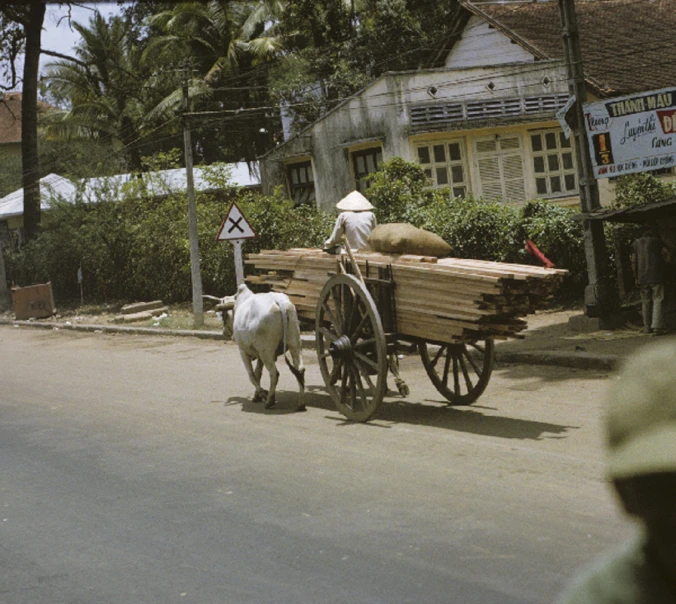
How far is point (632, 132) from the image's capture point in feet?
46.3

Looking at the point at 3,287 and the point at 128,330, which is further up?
the point at 3,287

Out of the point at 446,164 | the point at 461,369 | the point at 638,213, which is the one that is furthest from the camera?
the point at 446,164

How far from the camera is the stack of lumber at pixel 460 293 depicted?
Result: 330 inches

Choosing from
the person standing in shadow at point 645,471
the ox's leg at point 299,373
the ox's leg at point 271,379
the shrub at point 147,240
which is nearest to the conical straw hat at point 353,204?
the ox's leg at point 299,373

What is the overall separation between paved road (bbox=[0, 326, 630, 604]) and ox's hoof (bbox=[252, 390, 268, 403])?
0.54 ft

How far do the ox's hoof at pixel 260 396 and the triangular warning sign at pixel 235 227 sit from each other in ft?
24.4

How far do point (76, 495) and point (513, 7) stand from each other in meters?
28.7

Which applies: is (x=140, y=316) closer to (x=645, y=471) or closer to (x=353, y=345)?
(x=353, y=345)

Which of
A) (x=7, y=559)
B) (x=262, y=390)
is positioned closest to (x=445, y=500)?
(x=7, y=559)

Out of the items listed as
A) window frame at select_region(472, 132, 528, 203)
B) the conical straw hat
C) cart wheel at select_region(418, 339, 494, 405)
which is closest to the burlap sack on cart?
cart wheel at select_region(418, 339, 494, 405)

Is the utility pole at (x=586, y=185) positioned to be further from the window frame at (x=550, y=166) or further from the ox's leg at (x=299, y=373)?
the window frame at (x=550, y=166)

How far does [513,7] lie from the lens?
32781 mm

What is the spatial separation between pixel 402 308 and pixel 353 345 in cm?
59

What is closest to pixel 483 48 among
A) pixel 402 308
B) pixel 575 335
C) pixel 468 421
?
pixel 575 335
